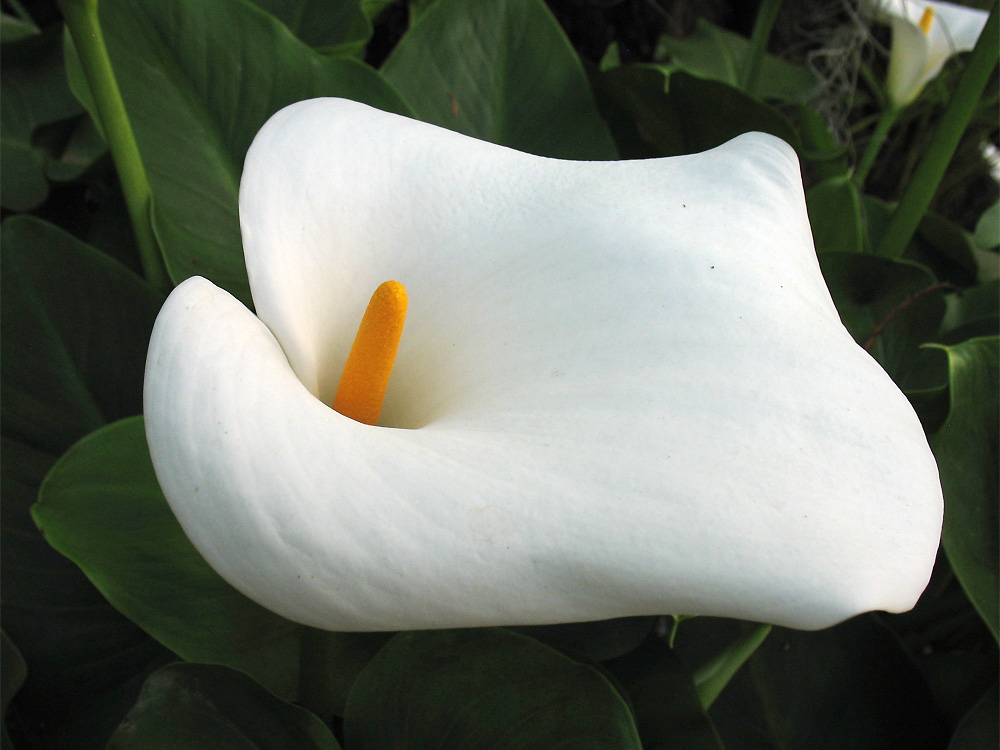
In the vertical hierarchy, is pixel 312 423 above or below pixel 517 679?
above

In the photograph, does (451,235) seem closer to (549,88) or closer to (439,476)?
(439,476)

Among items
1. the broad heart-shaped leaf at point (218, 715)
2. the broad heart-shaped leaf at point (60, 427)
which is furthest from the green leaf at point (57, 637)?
the broad heart-shaped leaf at point (218, 715)

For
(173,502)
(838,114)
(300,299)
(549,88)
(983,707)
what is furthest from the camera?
(838,114)

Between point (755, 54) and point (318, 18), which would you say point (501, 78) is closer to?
point (318, 18)

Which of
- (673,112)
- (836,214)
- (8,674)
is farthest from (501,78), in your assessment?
(8,674)

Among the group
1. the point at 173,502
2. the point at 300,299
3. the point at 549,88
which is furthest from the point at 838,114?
the point at 173,502

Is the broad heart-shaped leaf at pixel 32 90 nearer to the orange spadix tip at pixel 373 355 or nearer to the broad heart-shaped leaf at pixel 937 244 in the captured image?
the orange spadix tip at pixel 373 355

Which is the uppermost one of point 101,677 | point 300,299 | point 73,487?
point 300,299
